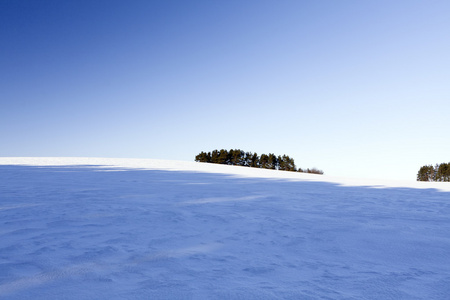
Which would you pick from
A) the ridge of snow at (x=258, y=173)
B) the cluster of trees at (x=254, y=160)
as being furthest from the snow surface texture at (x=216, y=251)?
the cluster of trees at (x=254, y=160)

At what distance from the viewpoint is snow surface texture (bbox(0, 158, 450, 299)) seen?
153 cm

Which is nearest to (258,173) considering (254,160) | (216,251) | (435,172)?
(216,251)

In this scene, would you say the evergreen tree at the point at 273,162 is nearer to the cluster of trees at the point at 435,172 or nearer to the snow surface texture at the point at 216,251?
the cluster of trees at the point at 435,172

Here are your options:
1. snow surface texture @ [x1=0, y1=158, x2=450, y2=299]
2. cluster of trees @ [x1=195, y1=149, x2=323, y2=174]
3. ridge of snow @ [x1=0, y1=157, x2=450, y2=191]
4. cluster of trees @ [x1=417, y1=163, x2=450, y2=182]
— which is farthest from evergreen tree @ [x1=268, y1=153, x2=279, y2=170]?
snow surface texture @ [x1=0, y1=158, x2=450, y2=299]

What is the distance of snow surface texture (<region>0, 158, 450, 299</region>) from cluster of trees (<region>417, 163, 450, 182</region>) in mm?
52528

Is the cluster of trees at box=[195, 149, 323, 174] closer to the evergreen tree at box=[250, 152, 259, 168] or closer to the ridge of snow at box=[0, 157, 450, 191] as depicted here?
the evergreen tree at box=[250, 152, 259, 168]

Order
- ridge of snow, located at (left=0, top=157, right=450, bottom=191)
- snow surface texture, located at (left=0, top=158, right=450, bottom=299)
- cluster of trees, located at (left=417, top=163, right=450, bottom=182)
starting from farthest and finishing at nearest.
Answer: cluster of trees, located at (left=417, top=163, right=450, bottom=182) < ridge of snow, located at (left=0, top=157, right=450, bottom=191) < snow surface texture, located at (left=0, top=158, right=450, bottom=299)

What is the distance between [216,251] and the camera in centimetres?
214

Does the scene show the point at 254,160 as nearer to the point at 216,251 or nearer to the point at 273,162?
the point at 273,162

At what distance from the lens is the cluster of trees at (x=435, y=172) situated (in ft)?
152

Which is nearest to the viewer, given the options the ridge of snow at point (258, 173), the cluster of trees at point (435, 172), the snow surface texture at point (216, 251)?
the snow surface texture at point (216, 251)

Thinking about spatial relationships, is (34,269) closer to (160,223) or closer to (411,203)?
(160,223)

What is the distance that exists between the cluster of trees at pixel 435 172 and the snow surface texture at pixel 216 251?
172 ft

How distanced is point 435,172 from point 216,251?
205 feet
